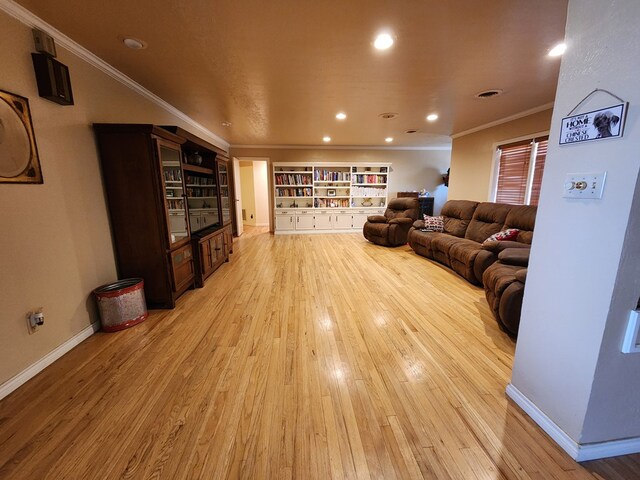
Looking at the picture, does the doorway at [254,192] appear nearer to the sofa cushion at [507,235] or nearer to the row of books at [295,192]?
the row of books at [295,192]

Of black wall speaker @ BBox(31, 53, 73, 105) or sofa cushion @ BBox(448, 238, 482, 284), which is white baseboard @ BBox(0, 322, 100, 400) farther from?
sofa cushion @ BBox(448, 238, 482, 284)

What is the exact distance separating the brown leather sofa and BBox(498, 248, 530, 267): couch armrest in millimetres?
449

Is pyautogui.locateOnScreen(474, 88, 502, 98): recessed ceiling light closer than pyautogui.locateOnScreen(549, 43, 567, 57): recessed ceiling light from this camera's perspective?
No

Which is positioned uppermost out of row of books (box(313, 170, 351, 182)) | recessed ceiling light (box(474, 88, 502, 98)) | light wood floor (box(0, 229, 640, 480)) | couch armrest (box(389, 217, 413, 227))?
recessed ceiling light (box(474, 88, 502, 98))

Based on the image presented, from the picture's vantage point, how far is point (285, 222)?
6.77 m

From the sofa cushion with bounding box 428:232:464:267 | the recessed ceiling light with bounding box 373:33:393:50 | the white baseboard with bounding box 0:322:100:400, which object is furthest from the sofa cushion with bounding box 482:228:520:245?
the white baseboard with bounding box 0:322:100:400

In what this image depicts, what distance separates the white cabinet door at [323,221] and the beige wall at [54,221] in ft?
15.9

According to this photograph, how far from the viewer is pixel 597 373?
1.07 metres

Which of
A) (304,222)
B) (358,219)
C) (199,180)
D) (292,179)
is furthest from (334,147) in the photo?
(199,180)

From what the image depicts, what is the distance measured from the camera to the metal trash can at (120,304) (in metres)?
2.17

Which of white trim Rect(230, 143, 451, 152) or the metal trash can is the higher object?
white trim Rect(230, 143, 451, 152)

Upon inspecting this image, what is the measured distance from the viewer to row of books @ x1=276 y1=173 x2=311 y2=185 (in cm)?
665

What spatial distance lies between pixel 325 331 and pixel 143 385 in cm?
131

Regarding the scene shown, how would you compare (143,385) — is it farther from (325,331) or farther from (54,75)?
(54,75)
